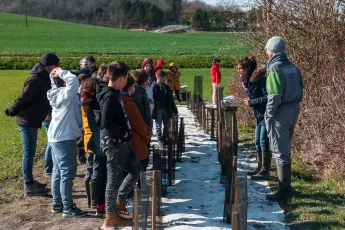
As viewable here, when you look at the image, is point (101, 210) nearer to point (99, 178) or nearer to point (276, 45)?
point (99, 178)

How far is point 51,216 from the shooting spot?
651cm

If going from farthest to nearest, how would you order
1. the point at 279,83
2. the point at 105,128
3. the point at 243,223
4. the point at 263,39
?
the point at 263,39, the point at 279,83, the point at 105,128, the point at 243,223

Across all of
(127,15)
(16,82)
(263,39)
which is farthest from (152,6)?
(263,39)

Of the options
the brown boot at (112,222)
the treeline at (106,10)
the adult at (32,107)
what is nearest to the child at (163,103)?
the adult at (32,107)

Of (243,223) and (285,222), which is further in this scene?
(285,222)

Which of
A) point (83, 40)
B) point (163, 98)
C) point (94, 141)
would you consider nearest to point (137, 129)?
point (94, 141)

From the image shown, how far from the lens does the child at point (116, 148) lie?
5824mm

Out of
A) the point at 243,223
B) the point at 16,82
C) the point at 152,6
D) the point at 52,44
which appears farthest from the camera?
the point at 152,6

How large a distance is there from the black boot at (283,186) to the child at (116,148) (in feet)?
5.64

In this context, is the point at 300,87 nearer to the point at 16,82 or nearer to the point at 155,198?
the point at 155,198

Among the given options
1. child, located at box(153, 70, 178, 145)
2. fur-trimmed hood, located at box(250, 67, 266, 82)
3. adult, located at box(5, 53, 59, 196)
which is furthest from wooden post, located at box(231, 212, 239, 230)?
child, located at box(153, 70, 178, 145)

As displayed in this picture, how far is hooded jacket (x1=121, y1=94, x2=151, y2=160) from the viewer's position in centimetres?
634

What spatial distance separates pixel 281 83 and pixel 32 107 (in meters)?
3.15

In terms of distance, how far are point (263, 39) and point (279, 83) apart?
4.45 metres
